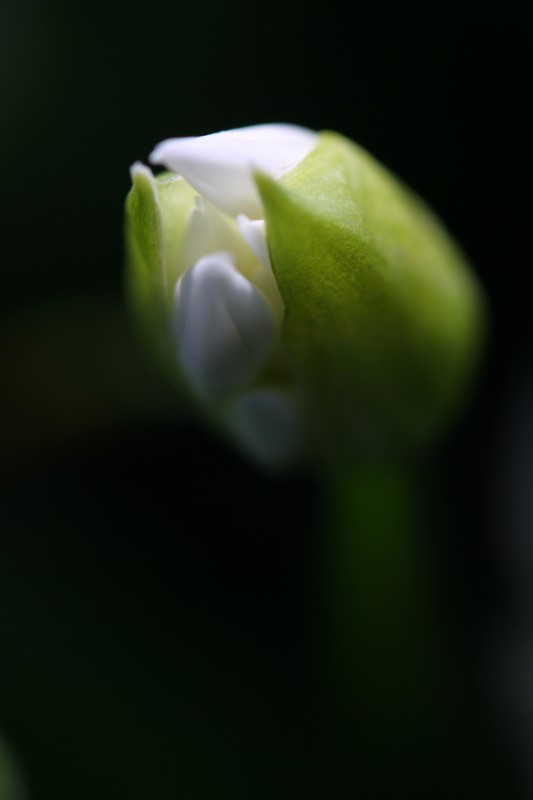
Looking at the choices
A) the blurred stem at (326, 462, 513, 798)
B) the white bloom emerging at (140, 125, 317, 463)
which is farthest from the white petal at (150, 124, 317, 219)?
the blurred stem at (326, 462, 513, 798)

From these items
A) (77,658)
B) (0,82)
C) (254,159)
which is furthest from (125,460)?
(254,159)

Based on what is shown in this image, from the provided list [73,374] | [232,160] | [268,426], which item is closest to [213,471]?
[73,374]

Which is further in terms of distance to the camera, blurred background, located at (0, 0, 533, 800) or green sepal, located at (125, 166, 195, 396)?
blurred background, located at (0, 0, 533, 800)

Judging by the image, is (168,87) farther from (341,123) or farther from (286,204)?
(286,204)

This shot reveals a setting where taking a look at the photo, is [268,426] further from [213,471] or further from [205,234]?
[213,471]

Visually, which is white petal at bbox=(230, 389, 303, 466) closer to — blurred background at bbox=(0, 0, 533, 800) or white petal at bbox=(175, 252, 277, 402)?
white petal at bbox=(175, 252, 277, 402)

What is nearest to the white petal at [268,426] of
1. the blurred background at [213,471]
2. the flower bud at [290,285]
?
the flower bud at [290,285]
